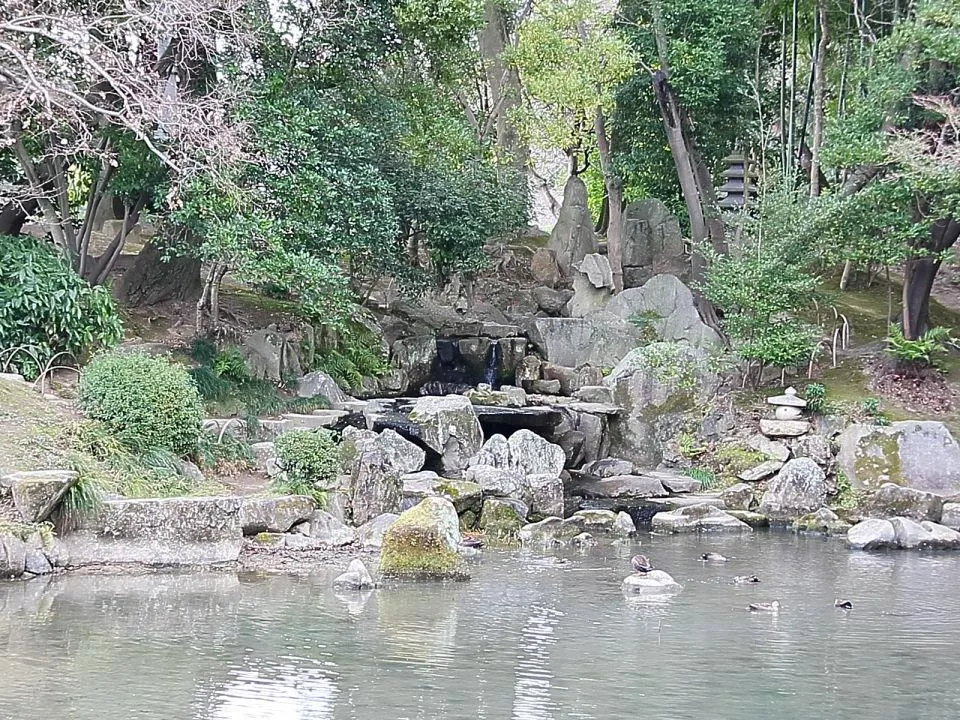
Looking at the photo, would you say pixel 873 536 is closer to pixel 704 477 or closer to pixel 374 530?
pixel 704 477

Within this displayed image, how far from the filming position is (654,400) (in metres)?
20.2

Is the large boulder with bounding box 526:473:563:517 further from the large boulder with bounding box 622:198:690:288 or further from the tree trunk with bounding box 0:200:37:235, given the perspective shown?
the large boulder with bounding box 622:198:690:288

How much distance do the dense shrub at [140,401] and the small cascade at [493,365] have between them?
972 centimetres

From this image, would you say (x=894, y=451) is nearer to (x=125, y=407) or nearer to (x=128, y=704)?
(x=125, y=407)

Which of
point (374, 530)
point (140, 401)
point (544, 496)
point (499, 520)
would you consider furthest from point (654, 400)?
point (140, 401)

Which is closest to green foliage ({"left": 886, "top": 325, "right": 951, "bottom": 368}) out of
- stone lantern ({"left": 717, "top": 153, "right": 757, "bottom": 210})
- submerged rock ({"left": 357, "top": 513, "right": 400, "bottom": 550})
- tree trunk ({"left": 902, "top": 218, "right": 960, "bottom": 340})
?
tree trunk ({"left": 902, "top": 218, "right": 960, "bottom": 340})

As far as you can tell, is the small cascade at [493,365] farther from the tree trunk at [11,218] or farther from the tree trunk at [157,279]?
the tree trunk at [11,218]

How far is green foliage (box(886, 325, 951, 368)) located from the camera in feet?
65.4

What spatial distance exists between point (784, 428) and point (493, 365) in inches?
248

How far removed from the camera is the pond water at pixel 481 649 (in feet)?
24.3

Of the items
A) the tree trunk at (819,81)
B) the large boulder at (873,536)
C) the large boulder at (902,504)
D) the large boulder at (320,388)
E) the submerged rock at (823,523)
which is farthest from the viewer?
the tree trunk at (819,81)

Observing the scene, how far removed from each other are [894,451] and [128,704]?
13491mm

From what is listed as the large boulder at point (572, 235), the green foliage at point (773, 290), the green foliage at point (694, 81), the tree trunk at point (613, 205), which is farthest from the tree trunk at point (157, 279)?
the large boulder at point (572, 235)

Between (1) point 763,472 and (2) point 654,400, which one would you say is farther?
(2) point 654,400
